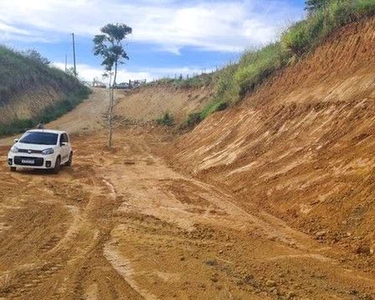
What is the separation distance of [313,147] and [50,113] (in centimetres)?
3327

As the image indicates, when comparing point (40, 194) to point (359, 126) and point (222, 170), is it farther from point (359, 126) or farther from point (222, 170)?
point (359, 126)

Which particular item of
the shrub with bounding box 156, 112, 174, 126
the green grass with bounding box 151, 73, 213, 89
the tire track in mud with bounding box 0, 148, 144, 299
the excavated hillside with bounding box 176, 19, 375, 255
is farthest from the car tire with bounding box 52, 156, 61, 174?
the green grass with bounding box 151, 73, 213, 89

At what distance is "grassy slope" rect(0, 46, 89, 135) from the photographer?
35500 mm

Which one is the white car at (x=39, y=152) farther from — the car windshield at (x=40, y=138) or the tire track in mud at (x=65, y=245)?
the tire track in mud at (x=65, y=245)

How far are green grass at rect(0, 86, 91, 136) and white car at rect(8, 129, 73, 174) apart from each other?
14.1 meters

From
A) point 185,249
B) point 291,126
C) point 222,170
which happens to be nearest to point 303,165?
point 291,126

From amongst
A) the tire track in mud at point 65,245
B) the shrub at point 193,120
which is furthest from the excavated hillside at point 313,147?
the shrub at point 193,120

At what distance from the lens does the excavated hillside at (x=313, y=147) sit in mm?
9797

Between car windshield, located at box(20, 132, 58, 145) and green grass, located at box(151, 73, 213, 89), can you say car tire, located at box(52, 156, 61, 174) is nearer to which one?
car windshield, located at box(20, 132, 58, 145)

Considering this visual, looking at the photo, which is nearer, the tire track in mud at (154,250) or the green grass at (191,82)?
the tire track in mud at (154,250)

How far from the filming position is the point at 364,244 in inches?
331

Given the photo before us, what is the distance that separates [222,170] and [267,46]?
13.6 metres

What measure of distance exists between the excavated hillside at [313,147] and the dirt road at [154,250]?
703mm

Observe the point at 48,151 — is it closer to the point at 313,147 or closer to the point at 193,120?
the point at 313,147
